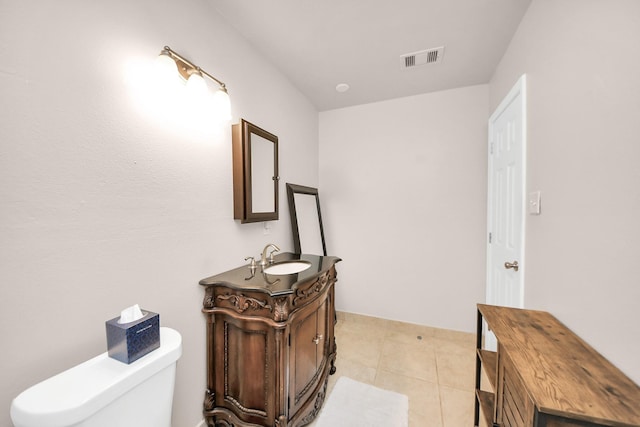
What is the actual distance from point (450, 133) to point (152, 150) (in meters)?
2.62

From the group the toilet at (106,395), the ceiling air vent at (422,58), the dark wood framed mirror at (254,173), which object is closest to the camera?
the toilet at (106,395)

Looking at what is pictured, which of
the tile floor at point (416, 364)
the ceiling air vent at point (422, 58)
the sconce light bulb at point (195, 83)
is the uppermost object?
the ceiling air vent at point (422, 58)

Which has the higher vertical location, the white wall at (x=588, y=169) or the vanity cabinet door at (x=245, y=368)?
the white wall at (x=588, y=169)

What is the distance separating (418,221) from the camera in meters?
2.60

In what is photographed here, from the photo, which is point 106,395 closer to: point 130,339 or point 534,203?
point 130,339

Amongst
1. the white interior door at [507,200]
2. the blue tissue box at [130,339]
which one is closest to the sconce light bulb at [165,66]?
the blue tissue box at [130,339]

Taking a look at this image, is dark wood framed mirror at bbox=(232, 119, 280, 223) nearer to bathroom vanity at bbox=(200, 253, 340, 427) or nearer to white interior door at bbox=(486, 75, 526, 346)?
bathroom vanity at bbox=(200, 253, 340, 427)

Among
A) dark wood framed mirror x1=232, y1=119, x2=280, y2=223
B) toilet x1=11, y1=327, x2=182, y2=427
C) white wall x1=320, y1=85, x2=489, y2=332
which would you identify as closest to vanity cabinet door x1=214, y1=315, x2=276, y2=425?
toilet x1=11, y1=327, x2=182, y2=427

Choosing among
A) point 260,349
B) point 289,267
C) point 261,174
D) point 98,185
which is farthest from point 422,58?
point 260,349

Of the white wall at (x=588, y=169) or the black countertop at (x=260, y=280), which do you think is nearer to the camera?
the white wall at (x=588, y=169)

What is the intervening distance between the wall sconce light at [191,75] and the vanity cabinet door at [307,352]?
50.1 inches

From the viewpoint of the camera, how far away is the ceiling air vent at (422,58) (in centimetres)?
185

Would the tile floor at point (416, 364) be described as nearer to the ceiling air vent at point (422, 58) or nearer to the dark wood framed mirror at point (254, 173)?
the dark wood framed mirror at point (254, 173)

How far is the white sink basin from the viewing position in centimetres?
168
